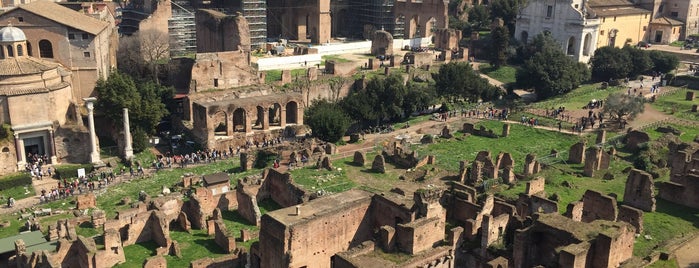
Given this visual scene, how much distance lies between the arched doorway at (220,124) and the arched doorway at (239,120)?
860 mm

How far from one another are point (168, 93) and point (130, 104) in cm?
594

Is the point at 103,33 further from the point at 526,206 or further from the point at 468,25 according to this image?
the point at 468,25

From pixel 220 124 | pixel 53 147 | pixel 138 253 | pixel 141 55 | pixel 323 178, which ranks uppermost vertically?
pixel 141 55

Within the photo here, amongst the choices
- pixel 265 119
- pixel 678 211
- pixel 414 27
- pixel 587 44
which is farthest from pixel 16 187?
pixel 587 44

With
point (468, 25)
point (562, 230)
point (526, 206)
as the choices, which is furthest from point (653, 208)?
point (468, 25)

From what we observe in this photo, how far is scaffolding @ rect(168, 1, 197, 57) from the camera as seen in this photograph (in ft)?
201

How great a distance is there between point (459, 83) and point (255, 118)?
1632 centimetres

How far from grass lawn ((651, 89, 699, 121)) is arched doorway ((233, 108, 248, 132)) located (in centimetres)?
3152

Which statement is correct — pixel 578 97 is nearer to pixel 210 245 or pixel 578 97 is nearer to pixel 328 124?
pixel 328 124

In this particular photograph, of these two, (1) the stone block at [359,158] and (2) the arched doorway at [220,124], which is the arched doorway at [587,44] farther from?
(2) the arched doorway at [220,124]

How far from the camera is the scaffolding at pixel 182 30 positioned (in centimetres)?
6112

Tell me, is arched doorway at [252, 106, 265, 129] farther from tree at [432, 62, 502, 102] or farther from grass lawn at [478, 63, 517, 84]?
grass lawn at [478, 63, 517, 84]

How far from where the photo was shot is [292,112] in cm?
4997

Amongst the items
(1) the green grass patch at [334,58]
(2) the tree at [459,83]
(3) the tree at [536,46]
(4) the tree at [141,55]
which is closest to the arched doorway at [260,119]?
(4) the tree at [141,55]
